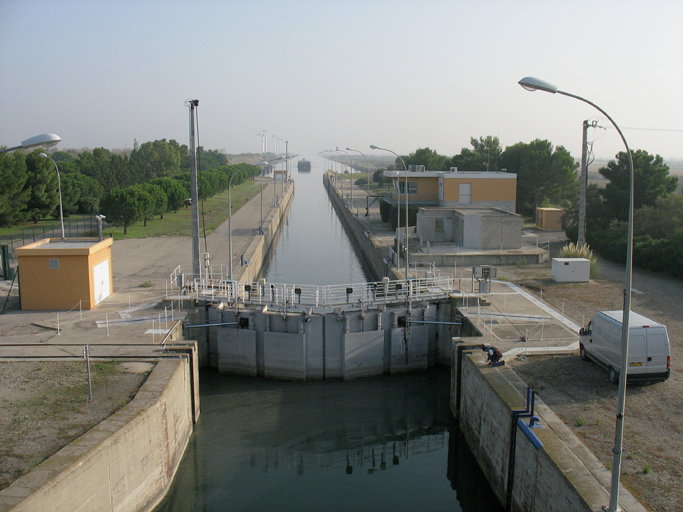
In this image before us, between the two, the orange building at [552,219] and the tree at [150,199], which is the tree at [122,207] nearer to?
the tree at [150,199]

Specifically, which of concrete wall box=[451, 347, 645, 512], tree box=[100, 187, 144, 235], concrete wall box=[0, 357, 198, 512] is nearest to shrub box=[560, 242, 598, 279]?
concrete wall box=[451, 347, 645, 512]

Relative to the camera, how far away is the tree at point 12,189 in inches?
1596

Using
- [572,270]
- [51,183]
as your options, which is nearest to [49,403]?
[572,270]

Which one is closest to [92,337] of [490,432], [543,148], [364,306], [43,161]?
[364,306]

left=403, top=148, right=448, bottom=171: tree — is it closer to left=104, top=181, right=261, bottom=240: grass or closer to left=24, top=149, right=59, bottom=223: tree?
left=104, top=181, right=261, bottom=240: grass

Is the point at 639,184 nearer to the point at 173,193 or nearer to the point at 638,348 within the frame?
the point at 638,348

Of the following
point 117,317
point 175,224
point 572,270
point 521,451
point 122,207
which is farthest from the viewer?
point 175,224

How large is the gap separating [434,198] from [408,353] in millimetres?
24534

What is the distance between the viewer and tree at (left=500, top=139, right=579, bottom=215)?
48.9m

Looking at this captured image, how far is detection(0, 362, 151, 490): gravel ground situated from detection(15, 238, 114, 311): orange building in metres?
5.02

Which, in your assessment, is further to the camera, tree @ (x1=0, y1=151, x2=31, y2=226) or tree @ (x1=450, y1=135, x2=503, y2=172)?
tree @ (x1=450, y1=135, x2=503, y2=172)

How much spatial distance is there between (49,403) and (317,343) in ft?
28.3

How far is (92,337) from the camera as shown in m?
16.8

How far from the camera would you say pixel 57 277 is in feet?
64.0
